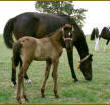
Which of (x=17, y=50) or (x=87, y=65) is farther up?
(x=17, y=50)

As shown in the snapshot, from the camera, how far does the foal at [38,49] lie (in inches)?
232

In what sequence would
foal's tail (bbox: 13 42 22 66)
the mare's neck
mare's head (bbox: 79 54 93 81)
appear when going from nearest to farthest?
foal's tail (bbox: 13 42 22 66) < mare's head (bbox: 79 54 93 81) < the mare's neck

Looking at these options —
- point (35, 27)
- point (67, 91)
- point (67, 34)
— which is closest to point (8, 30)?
point (35, 27)

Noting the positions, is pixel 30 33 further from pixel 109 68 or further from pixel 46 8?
pixel 46 8

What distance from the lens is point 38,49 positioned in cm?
613

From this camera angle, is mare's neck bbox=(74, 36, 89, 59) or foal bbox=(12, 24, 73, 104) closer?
foal bbox=(12, 24, 73, 104)

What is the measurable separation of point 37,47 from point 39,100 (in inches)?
50.6

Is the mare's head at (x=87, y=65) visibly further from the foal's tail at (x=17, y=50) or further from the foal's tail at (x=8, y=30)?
the foal's tail at (x=17, y=50)

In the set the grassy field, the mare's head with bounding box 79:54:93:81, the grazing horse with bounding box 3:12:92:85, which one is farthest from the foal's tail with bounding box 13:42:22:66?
the mare's head with bounding box 79:54:93:81

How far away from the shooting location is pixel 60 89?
7598 mm

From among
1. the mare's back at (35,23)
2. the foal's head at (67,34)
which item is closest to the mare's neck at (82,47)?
the mare's back at (35,23)

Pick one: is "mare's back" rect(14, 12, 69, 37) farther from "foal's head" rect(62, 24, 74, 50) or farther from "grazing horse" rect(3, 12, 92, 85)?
"foal's head" rect(62, 24, 74, 50)

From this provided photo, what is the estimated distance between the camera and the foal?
19.4 ft

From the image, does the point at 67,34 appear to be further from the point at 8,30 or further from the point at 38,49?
the point at 8,30
